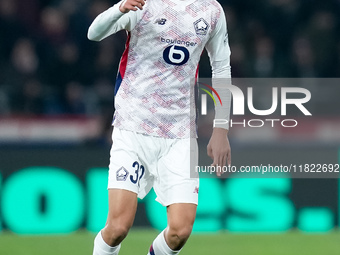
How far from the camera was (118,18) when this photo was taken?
4.43 metres

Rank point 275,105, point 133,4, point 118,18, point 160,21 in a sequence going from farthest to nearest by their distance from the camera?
point 275,105, point 160,21, point 118,18, point 133,4

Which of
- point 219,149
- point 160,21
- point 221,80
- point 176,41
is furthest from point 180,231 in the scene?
point 160,21

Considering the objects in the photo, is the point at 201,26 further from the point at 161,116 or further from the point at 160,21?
the point at 161,116

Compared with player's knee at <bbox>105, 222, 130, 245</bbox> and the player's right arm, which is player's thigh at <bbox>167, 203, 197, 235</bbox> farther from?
the player's right arm

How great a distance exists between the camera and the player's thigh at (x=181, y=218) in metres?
4.59

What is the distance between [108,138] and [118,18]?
4.26 m

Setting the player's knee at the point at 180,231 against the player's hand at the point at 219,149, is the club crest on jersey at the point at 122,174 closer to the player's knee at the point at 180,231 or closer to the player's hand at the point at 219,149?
the player's knee at the point at 180,231

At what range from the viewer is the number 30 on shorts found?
461cm

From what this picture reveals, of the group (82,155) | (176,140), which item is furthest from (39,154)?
(176,140)

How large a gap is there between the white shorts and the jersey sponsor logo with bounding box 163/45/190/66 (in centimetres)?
44

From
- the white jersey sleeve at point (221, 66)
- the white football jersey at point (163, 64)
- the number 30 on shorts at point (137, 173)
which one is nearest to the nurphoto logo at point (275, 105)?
the white jersey sleeve at point (221, 66)

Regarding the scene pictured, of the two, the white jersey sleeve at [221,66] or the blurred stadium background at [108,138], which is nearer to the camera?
the white jersey sleeve at [221,66]

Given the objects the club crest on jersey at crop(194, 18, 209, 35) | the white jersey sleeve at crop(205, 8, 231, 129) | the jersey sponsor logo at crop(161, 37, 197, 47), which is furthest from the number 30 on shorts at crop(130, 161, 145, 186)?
the club crest on jersey at crop(194, 18, 209, 35)

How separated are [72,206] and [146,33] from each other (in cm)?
361
